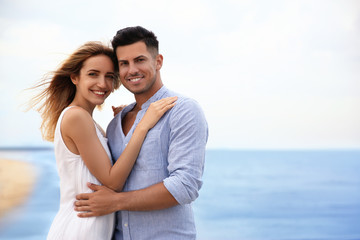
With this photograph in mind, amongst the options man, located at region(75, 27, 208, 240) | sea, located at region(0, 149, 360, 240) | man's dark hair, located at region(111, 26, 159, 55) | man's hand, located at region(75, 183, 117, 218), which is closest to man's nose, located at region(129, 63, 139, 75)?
man, located at region(75, 27, 208, 240)

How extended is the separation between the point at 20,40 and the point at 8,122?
203 centimetres

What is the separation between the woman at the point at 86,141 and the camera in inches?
70.2

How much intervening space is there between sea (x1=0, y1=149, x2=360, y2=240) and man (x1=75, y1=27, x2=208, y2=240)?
21.9 ft

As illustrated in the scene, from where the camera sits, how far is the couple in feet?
5.74

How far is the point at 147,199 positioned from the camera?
5.68 ft

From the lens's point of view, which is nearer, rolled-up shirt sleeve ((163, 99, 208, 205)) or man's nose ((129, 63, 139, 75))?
rolled-up shirt sleeve ((163, 99, 208, 205))

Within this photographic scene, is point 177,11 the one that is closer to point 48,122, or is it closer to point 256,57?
point 256,57

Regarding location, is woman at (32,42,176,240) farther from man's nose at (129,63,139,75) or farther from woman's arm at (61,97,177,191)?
man's nose at (129,63,139,75)

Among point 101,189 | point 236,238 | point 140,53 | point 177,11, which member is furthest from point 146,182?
point 177,11

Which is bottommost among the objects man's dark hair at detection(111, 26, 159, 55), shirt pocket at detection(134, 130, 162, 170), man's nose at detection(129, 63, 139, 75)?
shirt pocket at detection(134, 130, 162, 170)

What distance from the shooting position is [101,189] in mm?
1803

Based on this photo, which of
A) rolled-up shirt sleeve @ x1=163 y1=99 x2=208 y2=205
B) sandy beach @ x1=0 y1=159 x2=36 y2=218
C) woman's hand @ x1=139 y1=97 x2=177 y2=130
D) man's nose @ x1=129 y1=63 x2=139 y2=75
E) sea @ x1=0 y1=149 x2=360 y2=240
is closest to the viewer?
rolled-up shirt sleeve @ x1=163 y1=99 x2=208 y2=205

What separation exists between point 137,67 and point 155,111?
0.24 m

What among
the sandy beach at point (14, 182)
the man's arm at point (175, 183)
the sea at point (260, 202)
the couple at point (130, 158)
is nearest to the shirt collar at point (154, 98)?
the couple at point (130, 158)
